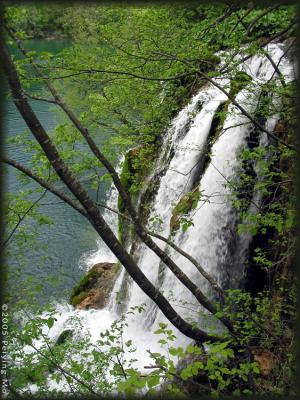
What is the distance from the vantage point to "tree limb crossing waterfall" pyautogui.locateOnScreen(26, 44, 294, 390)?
6242mm

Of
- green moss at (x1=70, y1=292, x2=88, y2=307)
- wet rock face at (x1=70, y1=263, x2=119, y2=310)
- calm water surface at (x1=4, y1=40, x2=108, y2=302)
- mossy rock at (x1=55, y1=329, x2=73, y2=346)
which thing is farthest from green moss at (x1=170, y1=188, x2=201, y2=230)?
calm water surface at (x1=4, y1=40, x2=108, y2=302)

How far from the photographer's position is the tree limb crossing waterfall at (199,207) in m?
6.24

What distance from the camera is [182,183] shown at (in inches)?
325

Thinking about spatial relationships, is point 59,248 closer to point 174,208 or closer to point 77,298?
point 77,298

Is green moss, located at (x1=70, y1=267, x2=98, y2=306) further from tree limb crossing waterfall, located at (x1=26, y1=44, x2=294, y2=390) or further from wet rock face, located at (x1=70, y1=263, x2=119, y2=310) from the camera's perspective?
tree limb crossing waterfall, located at (x1=26, y1=44, x2=294, y2=390)

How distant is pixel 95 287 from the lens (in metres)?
9.97

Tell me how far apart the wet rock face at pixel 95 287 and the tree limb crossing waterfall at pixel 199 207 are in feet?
0.83

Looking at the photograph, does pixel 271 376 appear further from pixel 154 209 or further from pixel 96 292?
pixel 96 292

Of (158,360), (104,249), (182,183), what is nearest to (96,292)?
(104,249)

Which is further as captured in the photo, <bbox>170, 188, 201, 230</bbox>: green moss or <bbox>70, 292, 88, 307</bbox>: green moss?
<bbox>70, 292, 88, 307</bbox>: green moss

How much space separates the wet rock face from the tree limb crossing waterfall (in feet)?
0.83

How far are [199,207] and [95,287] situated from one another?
5786 millimetres

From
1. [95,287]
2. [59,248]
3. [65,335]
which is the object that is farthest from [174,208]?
[59,248]

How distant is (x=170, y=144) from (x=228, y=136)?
2.75 meters
